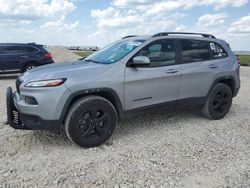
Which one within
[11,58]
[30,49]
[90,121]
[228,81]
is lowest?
[90,121]

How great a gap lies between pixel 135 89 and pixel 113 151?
1.06 m

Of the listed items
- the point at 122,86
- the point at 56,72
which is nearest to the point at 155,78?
the point at 122,86

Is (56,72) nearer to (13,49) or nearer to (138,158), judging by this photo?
(138,158)

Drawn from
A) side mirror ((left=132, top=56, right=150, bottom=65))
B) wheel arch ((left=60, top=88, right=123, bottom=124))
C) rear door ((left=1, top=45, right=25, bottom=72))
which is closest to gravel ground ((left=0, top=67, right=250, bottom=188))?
wheel arch ((left=60, top=88, right=123, bottom=124))

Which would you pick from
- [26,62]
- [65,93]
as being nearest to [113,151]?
[65,93]

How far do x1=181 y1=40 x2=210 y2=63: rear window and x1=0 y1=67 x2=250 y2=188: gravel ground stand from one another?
1285 millimetres

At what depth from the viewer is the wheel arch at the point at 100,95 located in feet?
13.7

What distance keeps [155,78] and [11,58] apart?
9.83 meters

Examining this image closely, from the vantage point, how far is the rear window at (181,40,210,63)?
5.46 meters

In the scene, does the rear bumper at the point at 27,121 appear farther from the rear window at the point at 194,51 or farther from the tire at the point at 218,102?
the tire at the point at 218,102

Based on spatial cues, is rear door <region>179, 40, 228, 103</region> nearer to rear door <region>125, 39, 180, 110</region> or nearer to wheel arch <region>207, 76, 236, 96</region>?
wheel arch <region>207, 76, 236, 96</region>

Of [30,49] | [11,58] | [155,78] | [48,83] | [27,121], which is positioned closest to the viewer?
[48,83]

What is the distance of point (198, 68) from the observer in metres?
5.57

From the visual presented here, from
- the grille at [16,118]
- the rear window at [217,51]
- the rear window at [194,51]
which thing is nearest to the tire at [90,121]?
the grille at [16,118]
